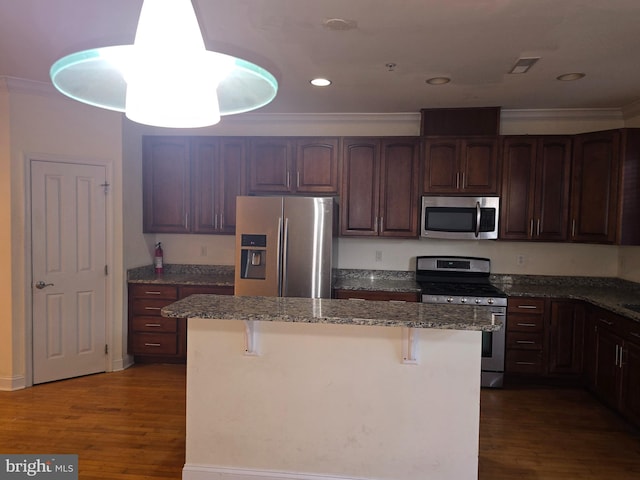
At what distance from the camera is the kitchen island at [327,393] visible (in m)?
2.08

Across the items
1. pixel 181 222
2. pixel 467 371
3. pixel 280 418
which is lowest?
pixel 280 418

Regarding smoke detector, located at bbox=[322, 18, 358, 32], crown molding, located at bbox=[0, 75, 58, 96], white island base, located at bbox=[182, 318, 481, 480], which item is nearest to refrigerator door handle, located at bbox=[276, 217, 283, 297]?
white island base, located at bbox=[182, 318, 481, 480]

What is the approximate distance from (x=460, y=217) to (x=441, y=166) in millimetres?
522

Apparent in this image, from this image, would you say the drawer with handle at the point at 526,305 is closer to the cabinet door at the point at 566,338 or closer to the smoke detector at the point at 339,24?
the cabinet door at the point at 566,338

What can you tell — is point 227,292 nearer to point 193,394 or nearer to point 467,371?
point 193,394

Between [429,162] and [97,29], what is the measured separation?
2.88 metres

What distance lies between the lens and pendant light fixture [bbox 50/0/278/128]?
2.78ft

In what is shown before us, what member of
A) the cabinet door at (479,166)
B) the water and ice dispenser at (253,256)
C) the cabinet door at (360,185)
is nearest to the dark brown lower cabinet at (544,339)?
the cabinet door at (479,166)

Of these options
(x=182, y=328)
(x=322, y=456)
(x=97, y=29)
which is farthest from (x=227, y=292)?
(x=97, y=29)

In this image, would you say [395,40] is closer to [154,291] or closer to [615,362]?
[615,362]

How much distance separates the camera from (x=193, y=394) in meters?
2.26

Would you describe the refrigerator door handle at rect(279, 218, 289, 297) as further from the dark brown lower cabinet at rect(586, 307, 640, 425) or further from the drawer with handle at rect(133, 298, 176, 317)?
the dark brown lower cabinet at rect(586, 307, 640, 425)

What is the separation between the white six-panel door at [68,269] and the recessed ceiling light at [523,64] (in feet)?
11.6

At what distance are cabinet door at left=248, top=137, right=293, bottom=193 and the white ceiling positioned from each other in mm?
744
